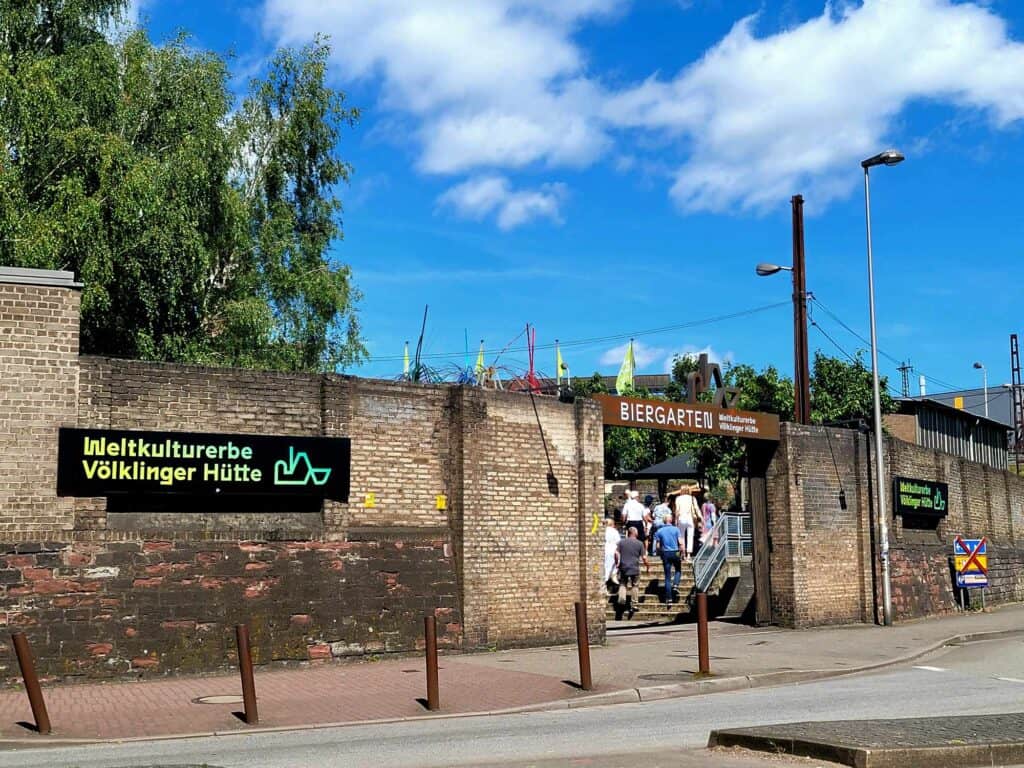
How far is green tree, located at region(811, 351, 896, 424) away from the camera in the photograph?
49188 millimetres

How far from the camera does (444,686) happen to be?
1380 cm

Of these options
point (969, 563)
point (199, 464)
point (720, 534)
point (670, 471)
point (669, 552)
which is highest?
point (670, 471)

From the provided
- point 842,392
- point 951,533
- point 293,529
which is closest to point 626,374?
point 842,392

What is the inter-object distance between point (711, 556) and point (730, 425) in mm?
3267

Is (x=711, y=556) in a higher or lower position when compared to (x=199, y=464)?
lower

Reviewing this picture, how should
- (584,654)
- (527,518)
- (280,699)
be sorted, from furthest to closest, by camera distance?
(527,518) → (584,654) → (280,699)

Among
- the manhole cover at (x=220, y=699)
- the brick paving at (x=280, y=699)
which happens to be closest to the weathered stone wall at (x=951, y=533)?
the brick paving at (x=280, y=699)

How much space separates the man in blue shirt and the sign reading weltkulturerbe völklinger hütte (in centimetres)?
830

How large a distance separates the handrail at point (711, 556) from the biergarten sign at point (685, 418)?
8.19 feet

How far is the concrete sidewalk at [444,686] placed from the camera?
1158cm

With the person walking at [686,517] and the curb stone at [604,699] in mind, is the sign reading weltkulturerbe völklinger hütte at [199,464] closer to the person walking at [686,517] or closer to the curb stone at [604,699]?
the curb stone at [604,699]

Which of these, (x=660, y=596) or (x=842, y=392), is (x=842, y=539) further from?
(x=842, y=392)

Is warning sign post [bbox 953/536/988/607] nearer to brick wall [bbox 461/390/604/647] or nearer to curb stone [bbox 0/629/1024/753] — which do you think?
curb stone [bbox 0/629/1024/753]

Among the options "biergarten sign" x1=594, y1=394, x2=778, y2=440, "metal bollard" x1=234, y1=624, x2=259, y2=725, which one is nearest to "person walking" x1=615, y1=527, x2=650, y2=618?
"biergarten sign" x1=594, y1=394, x2=778, y2=440
